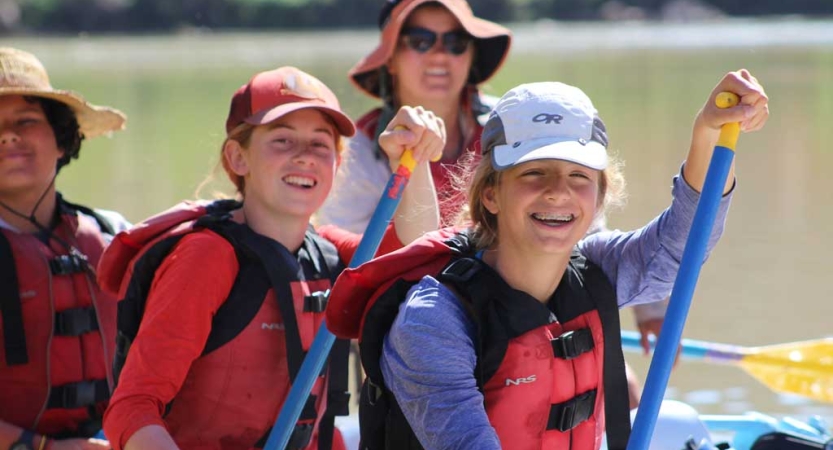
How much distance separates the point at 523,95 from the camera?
2.28 m

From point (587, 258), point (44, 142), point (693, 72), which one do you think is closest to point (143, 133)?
point (693, 72)

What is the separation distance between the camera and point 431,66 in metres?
3.76

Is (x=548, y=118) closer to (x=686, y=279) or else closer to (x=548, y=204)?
(x=548, y=204)

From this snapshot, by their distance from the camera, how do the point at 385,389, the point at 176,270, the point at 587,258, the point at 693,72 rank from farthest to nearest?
the point at 693,72 < the point at 176,270 < the point at 587,258 < the point at 385,389

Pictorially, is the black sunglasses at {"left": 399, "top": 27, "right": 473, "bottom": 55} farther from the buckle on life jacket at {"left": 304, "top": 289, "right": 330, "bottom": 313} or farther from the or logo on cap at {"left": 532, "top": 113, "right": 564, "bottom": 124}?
the or logo on cap at {"left": 532, "top": 113, "right": 564, "bottom": 124}

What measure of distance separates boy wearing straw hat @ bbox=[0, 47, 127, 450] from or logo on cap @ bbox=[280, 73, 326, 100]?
30.9 inches

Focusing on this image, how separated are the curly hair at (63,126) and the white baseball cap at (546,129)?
1.57 metres

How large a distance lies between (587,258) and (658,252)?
0.45 feet

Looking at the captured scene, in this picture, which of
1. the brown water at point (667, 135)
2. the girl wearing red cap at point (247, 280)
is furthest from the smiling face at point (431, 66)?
the girl wearing red cap at point (247, 280)

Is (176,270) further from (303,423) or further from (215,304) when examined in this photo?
(303,423)

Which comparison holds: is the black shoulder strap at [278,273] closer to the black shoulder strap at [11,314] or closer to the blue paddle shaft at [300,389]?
the blue paddle shaft at [300,389]

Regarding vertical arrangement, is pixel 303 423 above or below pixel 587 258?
below

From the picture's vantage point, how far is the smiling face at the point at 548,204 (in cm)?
222

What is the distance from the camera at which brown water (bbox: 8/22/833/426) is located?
6461 millimetres
